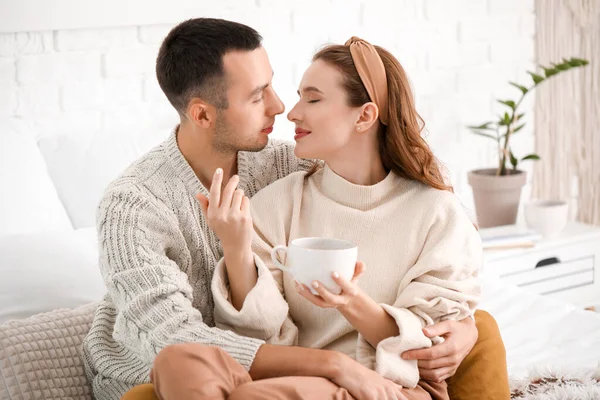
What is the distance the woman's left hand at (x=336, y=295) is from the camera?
55.7 inches

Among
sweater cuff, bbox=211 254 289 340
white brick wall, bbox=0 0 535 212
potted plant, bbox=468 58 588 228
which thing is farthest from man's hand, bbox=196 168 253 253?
potted plant, bbox=468 58 588 228

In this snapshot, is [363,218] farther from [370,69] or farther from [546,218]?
[546,218]

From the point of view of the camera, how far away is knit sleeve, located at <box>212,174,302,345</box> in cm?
160

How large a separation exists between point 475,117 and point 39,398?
2263 mm

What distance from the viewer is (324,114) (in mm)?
1732

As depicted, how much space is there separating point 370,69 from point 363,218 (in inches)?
11.9

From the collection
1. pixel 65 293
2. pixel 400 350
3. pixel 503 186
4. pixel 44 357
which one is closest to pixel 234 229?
pixel 400 350

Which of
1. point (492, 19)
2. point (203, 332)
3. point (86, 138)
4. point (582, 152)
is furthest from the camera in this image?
point (582, 152)

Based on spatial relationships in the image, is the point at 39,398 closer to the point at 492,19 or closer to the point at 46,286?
the point at 46,286

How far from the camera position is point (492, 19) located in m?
3.40

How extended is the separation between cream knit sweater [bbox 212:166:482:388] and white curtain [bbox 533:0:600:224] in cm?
201

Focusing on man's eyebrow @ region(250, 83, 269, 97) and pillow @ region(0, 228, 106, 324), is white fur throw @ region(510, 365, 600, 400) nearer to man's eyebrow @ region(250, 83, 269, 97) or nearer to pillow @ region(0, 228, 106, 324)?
man's eyebrow @ region(250, 83, 269, 97)

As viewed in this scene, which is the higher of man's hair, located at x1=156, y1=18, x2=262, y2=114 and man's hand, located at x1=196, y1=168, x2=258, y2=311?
man's hair, located at x1=156, y1=18, x2=262, y2=114

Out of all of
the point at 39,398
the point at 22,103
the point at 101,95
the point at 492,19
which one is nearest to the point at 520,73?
the point at 492,19
